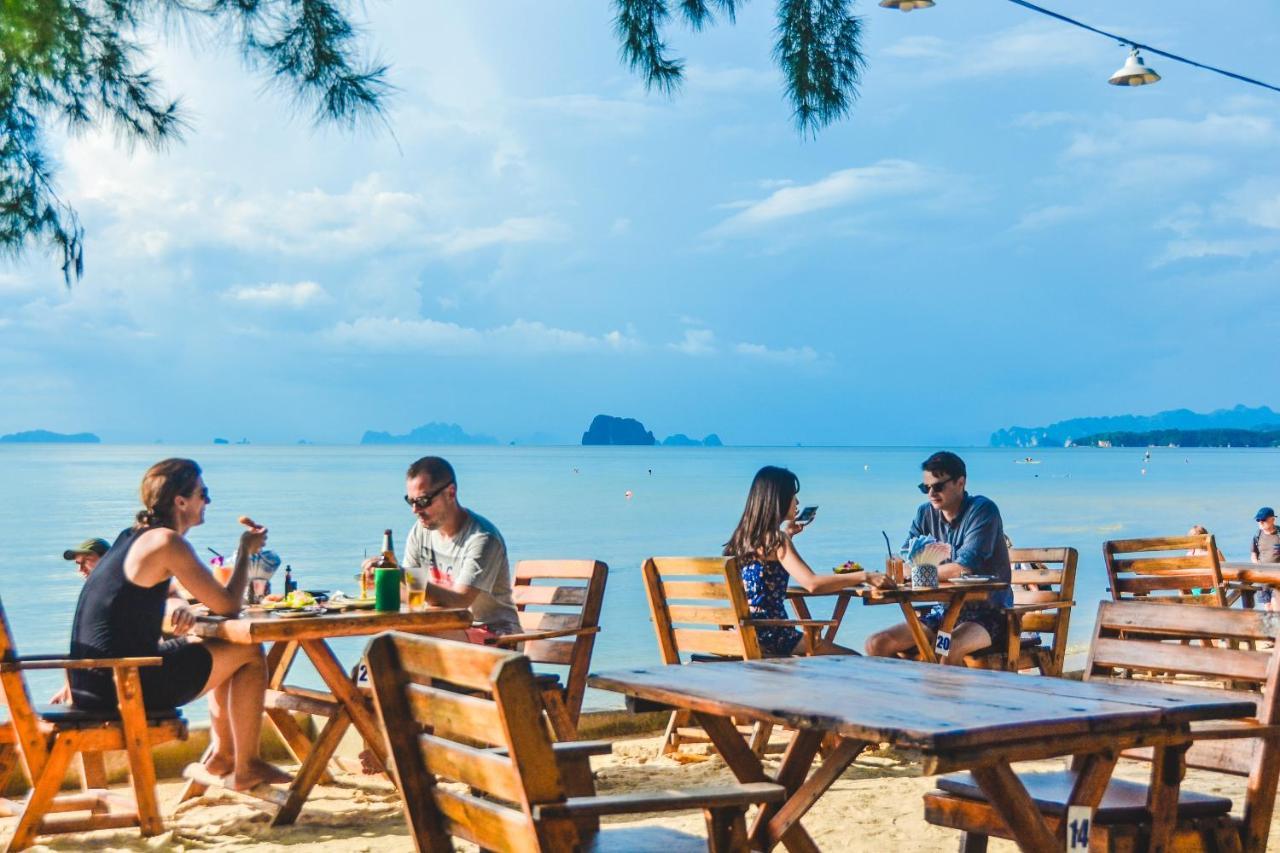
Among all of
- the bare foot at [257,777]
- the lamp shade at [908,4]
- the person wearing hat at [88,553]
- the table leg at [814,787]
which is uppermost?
the lamp shade at [908,4]

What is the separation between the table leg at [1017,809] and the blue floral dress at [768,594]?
10.7 feet

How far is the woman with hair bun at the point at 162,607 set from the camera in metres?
4.67

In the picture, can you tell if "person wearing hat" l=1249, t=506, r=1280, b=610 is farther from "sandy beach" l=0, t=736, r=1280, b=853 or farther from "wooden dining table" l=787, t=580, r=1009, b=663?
"sandy beach" l=0, t=736, r=1280, b=853

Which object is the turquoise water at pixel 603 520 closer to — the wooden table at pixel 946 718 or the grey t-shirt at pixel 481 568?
the grey t-shirt at pixel 481 568

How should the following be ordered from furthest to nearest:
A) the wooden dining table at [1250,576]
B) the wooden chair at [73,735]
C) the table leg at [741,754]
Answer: the wooden dining table at [1250,576], the wooden chair at [73,735], the table leg at [741,754]

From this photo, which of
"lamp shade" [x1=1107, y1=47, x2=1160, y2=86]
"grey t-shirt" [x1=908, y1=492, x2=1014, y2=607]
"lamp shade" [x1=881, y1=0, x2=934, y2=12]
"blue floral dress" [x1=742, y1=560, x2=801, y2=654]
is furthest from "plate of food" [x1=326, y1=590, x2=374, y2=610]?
"lamp shade" [x1=1107, y1=47, x2=1160, y2=86]

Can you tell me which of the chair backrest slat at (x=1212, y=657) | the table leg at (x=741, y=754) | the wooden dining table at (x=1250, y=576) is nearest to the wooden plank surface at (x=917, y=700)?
the table leg at (x=741, y=754)

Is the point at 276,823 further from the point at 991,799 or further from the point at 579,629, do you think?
the point at 991,799

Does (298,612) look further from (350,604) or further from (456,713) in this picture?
(456,713)

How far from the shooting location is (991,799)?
2691 millimetres

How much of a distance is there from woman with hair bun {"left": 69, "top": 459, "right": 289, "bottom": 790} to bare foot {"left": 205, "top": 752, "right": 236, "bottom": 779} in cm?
22

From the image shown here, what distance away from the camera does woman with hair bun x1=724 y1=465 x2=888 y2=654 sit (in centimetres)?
601

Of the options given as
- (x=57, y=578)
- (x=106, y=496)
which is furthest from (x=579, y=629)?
(x=106, y=496)

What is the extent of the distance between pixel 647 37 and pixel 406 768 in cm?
400
